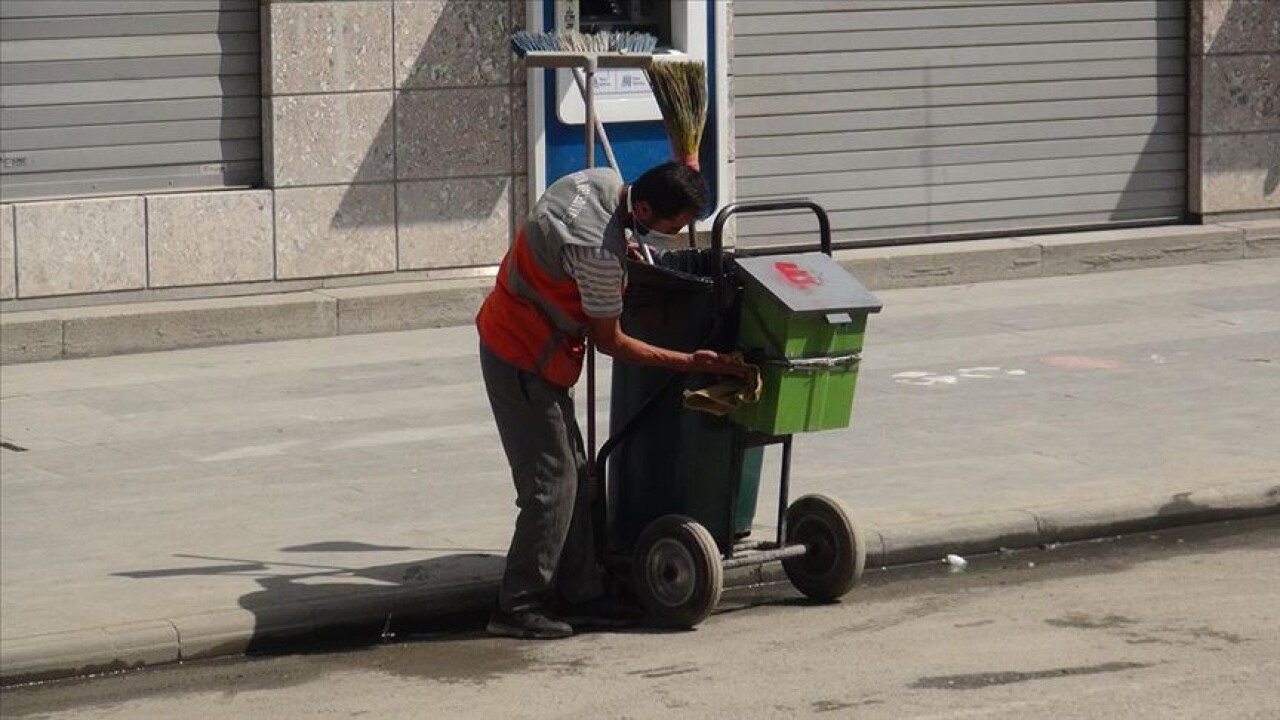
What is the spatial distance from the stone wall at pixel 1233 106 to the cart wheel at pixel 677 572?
9.70 m

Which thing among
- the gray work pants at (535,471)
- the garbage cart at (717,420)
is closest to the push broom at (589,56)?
the garbage cart at (717,420)

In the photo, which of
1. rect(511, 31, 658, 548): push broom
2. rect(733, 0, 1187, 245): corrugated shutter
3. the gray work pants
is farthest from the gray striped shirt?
rect(733, 0, 1187, 245): corrugated shutter

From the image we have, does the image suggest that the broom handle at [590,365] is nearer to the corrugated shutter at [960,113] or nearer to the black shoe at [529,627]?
the black shoe at [529,627]

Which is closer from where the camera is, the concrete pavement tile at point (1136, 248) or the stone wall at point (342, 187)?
the stone wall at point (342, 187)

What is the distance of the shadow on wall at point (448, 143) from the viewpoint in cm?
1403

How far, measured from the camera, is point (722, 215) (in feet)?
24.7

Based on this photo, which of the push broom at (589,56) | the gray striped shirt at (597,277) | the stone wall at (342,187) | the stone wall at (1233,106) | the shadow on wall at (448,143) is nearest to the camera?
the gray striped shirt at (597,277)

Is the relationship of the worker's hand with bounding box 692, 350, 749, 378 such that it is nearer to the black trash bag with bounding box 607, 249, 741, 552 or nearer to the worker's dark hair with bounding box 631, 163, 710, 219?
the black trash bag with bounding box 607, 249, 741, 552

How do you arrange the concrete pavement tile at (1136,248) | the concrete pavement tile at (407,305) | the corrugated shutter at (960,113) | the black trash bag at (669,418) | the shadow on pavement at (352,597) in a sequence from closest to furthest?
1. the black trash bag at (669,418)
2. the shadow on pavement at (352,597)
3. the concrete pavement tile at (407,305)
4. the corrugated shutter at (960,113)
5. the concrete pavement tile at (1136,248)

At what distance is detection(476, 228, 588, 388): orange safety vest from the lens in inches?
297

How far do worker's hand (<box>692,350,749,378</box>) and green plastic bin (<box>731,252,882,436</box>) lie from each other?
0.10 metres

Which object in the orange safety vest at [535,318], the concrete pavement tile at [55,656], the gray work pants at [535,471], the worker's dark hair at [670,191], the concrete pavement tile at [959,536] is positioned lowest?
the concrete pavement tile at [55,656]

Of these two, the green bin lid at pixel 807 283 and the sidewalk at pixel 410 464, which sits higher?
the green bin lid at pixel 807 283

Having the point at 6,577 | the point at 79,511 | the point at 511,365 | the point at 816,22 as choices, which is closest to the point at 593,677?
the point at 511,365
